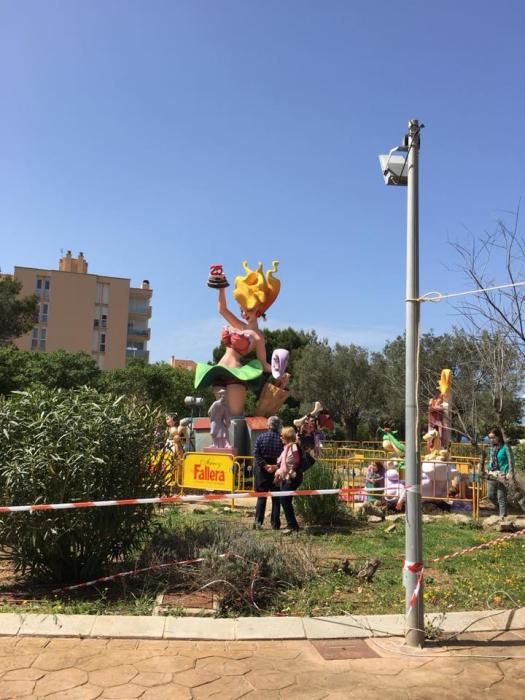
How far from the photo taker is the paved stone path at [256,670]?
3.54m

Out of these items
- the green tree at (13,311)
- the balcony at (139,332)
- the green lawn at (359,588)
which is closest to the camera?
the green lawn at (359,588)

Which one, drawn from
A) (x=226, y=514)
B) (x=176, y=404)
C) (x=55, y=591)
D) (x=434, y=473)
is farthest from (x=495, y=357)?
(x=176, y=404)

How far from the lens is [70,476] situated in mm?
5336

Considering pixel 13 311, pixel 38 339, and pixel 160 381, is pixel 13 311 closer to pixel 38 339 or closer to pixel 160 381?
pixel 160 381

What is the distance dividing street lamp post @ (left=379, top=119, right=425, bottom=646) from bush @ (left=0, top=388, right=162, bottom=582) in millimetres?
2624

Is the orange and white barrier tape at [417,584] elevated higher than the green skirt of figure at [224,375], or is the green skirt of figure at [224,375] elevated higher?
the green skirt of figure at [224,375]

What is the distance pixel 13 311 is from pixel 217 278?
89.1 ft

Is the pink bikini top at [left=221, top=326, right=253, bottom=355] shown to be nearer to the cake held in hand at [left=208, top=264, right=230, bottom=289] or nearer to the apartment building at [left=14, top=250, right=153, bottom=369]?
the cake held in hand at [left=208, top=264, right=230, bottom=289]

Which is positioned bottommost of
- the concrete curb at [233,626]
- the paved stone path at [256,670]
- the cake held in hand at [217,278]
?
the paved stone path at [256,670]

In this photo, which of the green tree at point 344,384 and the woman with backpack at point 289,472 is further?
the green tree at point 344,384

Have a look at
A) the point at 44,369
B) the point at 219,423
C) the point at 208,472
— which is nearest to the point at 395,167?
the point at 208,472

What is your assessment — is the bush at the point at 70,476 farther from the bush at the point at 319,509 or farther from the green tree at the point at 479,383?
the bush at the point at 319,509

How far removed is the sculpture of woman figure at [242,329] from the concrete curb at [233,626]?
12.9 metres

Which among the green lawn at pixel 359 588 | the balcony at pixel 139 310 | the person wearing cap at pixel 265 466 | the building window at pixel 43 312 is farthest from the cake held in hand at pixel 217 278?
the balcony at pixel 139 310
